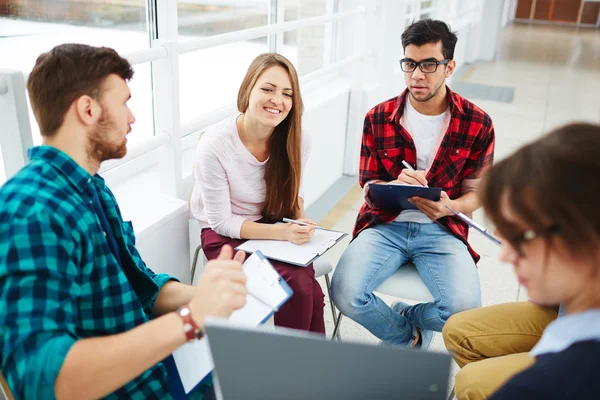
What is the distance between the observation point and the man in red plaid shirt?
1930 millimetres

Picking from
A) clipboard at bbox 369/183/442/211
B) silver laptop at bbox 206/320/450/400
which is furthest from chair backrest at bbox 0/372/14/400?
clipboard at bbox 369/183/442/211

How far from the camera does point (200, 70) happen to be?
3.48 m

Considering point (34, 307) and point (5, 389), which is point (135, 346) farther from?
point (5, 389)

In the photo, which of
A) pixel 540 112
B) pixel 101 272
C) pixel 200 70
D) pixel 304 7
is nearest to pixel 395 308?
pixel 101 272

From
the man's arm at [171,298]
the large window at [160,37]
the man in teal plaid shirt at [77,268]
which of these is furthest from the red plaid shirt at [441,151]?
the man in teal plaid shirt at [77,268]

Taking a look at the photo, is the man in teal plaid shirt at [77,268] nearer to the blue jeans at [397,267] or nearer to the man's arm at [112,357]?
the man's arm at [112,357]

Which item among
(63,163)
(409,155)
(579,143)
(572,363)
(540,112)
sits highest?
(579,143)

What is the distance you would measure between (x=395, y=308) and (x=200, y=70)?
2.06 m

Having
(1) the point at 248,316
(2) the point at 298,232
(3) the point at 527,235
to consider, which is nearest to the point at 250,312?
(1) the point at 248,316

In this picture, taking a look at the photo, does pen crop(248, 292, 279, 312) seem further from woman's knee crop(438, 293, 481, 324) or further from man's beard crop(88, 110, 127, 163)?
woman's knee crop(438, 293, 481, 324)

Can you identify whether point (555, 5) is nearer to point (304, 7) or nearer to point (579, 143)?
point (304, 7)

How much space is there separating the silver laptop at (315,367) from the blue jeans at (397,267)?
1048mm

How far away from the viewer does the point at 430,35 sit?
Answer: 2.16 m

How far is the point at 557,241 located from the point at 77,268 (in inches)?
32.3
